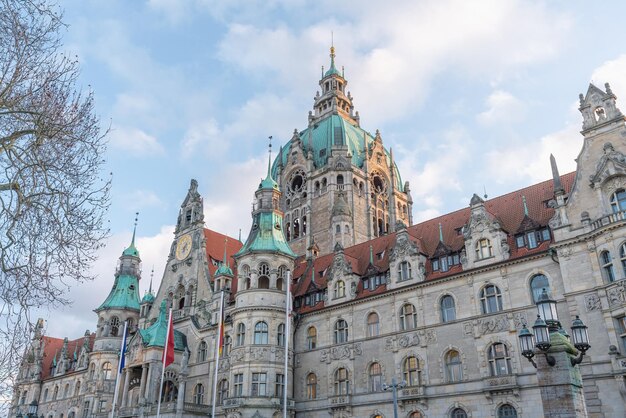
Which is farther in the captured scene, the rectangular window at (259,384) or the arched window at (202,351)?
the arched window at (202,351)

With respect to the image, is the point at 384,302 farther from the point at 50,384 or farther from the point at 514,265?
the point at 50,384

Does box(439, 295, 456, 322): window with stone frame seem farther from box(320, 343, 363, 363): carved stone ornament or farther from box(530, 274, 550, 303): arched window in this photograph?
box(320, 343, 363, 363): carved stone ornament

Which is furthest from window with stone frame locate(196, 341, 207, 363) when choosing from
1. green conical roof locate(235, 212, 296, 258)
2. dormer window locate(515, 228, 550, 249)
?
dormer window locate(515, 228, 550, 249)

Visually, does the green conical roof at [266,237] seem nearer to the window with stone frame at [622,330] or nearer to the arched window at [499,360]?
the arched window at [499,360]

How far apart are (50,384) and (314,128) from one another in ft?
148

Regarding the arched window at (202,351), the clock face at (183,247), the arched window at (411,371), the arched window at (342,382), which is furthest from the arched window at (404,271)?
the clock face at (183,247)

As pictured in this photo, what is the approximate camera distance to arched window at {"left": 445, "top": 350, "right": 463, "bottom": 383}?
32594mm

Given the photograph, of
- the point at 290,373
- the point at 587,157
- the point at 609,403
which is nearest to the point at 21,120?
the point at 609,403

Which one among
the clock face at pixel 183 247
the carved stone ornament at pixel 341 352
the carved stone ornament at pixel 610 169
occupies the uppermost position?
the clock face at pixel 183 247

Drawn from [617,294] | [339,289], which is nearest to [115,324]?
[339,289]

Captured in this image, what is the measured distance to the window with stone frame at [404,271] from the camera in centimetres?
3709

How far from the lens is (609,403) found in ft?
85.4

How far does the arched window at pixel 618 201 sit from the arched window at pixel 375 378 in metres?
16.9

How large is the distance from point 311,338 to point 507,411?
1549cm
